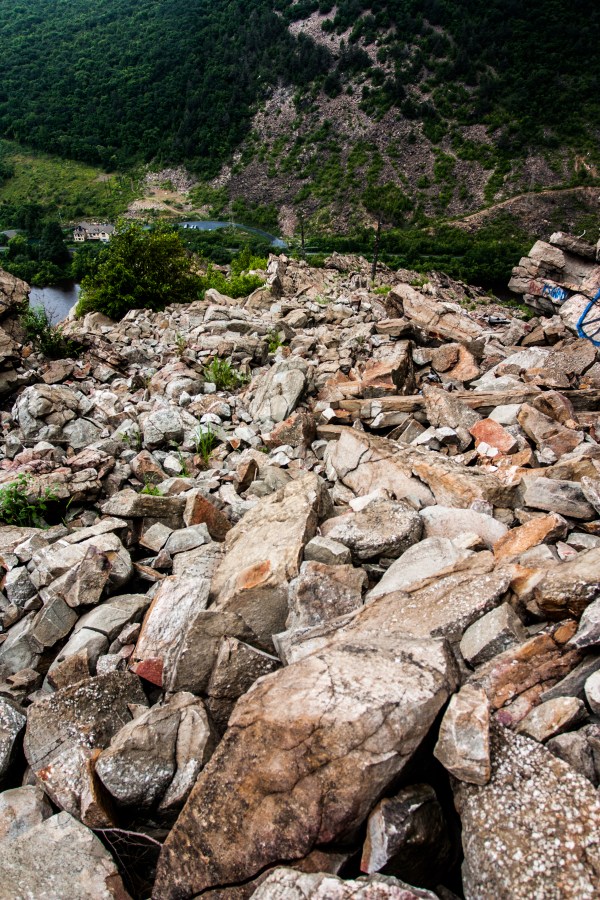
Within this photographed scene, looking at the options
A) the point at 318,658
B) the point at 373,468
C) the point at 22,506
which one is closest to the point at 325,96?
the point at 373,468

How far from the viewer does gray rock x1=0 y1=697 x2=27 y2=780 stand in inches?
123

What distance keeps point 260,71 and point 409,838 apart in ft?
409

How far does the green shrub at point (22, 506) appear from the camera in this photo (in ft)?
19.3

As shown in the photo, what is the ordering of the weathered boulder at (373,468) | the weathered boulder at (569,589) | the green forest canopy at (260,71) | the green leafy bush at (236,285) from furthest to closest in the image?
the green forest canopy at (260,71) < the green leafy bush at (236,285) < the weathered boulder at (373,468) < the weathered boulder at (569,589)

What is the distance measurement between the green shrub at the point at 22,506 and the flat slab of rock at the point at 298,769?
4.50m

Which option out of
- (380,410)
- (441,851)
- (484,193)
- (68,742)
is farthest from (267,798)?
(484,193)

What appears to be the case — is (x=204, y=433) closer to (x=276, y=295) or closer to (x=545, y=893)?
(x=545, y=893)

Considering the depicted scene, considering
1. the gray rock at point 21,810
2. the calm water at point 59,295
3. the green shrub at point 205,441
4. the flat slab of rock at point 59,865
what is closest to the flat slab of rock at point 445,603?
the flat slab of rock at point 59,865

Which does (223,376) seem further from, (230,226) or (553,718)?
(230,226)

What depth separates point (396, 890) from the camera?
180 cm

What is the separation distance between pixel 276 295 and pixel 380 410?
10.4 metres

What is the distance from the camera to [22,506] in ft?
19.5

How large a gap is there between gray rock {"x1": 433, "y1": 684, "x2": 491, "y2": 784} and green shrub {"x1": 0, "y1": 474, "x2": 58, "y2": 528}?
5.25 m

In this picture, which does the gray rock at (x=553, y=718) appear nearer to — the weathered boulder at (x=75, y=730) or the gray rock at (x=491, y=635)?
the gray rock at (x=491, y=635)
